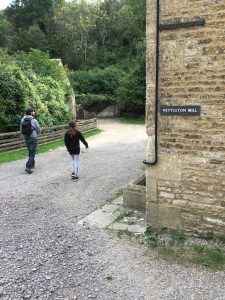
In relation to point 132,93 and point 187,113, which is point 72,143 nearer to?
point 187,113

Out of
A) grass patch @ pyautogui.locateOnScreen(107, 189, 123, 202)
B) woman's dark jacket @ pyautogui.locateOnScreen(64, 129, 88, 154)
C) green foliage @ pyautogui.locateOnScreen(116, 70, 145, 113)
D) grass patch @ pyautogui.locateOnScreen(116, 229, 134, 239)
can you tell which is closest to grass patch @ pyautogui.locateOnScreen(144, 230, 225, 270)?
grass patch @ pyautogui.locateOnScreen(116, 229, 134, 239)

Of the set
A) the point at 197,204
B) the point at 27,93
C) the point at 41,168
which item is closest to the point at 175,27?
A: the point at 197,204

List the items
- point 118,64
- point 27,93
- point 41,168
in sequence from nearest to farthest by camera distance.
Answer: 1. point 41,168
2. point 27,93
3. point 118,64

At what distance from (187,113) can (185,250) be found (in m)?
2.15

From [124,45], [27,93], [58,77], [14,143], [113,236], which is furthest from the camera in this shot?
[124,45]

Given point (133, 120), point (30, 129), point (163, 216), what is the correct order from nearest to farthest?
1. point (163, 216)
2. point (30, 129)
3. point (133, 120)

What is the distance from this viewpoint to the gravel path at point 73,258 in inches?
183

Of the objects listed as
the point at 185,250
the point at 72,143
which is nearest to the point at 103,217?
the point at 185,250

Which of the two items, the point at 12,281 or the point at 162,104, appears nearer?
the point at 12,281

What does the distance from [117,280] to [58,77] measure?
871 inches

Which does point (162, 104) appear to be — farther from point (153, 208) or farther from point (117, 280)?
point (117, 280)

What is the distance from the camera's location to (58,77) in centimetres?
2561

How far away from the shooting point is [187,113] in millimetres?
5871

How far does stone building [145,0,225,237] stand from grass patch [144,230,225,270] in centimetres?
20
